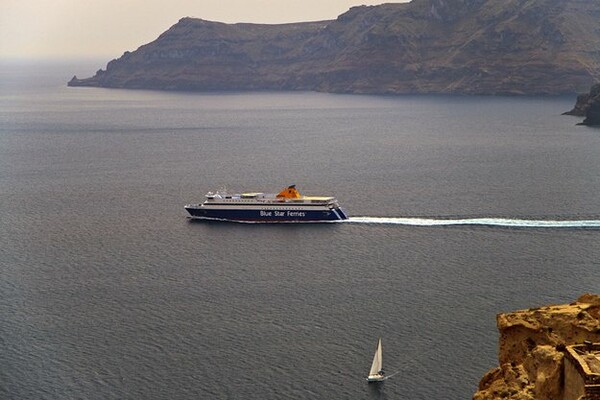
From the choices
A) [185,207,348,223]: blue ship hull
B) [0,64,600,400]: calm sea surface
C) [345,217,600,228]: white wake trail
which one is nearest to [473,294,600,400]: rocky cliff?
[0,64,600,400]: calm sea surface

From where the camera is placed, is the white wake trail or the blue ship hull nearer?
the white wake trail

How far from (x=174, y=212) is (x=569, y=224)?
6154 centimetres

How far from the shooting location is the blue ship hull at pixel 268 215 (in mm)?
133125

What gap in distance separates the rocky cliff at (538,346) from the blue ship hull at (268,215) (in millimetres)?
99378

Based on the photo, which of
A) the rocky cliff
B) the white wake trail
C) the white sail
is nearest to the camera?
the rocky cliff

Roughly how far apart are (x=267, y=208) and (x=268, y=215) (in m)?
1.10

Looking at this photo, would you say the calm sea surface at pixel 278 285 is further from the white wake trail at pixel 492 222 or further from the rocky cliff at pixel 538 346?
the rocky cliff at pixel 538 346

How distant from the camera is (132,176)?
180375mm

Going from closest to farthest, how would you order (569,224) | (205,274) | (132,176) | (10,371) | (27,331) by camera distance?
1. (10,371)
2. (27,331)
3. (205,274)
4. (569,224)
5. (132,176)

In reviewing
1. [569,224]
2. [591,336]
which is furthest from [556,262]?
[591,336]

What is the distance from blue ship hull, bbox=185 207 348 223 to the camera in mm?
133125

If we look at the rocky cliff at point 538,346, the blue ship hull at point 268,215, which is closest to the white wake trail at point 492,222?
the blue ship hull at point 268,215

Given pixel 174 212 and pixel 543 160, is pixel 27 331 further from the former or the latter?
pixel 543 160

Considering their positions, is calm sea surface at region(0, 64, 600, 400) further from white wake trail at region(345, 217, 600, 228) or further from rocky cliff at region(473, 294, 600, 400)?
rocky cliff at region(473, 294, 600, 400)
